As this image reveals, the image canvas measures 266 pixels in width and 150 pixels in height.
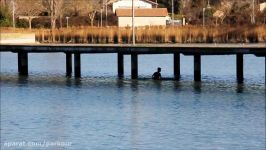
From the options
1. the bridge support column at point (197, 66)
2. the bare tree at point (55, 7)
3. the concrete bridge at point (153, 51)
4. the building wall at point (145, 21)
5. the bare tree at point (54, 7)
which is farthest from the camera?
the bare tree at point (55, 7)

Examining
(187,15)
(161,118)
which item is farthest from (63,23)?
(161,118)

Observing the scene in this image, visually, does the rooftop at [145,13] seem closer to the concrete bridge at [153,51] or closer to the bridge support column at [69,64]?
the bridge support column at [69,64]

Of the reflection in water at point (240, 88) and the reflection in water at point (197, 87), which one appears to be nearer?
the reflection in water at point (240, 88)

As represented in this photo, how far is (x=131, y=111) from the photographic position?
36.0 m

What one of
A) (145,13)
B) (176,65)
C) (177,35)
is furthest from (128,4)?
(176,65)

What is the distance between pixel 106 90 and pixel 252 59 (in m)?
30.3

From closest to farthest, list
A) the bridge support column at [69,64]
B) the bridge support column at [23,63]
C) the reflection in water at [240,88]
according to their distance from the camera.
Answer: the reflection in water at [240,88] → the bridge support column at [69,64] → the bridge support column at [23,63]

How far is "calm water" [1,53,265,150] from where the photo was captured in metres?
28.5

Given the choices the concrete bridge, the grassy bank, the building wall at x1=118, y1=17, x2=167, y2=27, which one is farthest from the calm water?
the building wall at x1=118, y1=17, x2=167, y2=27

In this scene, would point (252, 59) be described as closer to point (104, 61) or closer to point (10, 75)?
point (104, 61)

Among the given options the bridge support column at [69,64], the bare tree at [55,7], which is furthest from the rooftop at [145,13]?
the bridge support column at [69,64]

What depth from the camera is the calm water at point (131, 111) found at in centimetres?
2847

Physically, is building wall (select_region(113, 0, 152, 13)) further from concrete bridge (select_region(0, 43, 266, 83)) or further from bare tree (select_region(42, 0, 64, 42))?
concrete bridge (select_region(0, 43, 266, 83))

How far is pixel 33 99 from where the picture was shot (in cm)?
4097
